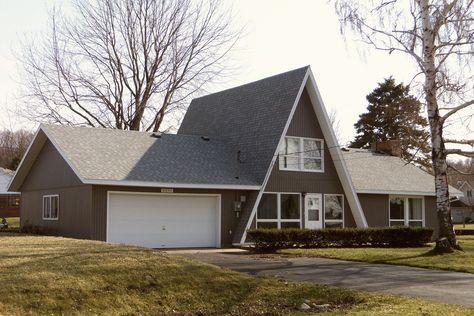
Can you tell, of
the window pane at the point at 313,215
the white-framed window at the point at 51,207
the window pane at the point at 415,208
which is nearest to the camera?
the white-framed window at the point at 51,207

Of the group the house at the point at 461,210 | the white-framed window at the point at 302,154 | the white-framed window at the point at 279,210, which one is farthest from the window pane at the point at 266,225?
the house at the point at 461,210

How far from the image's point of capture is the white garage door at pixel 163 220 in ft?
76.0

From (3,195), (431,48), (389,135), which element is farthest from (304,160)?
(3,195)

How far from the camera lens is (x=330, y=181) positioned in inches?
1126

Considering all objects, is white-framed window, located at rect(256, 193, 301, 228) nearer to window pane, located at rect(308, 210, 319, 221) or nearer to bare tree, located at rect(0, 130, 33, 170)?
window pane, located at rect(308, 210, 319, 221)

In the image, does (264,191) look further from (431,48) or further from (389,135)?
(389,135)

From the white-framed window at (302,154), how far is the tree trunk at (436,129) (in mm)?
6489

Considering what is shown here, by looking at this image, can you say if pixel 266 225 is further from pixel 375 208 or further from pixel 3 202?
pixel 3 202

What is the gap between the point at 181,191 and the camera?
24562mm

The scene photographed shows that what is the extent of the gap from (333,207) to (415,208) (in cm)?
727

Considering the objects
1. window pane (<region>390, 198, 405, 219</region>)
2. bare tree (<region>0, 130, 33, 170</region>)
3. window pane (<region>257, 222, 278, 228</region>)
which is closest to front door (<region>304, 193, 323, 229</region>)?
window pane (<region>257, 222, 278, 228</region>)

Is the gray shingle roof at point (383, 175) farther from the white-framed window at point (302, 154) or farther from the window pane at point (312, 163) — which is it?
the white-framed window at point (302, 154)

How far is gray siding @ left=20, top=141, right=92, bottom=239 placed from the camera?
2308cm

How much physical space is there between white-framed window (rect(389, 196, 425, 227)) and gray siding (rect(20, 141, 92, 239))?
16.9 m
